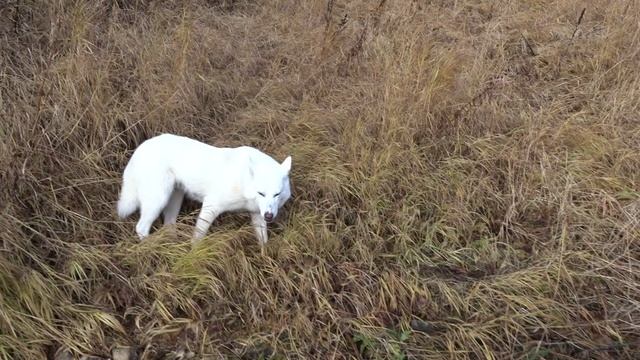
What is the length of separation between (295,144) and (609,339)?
2063 millimetres

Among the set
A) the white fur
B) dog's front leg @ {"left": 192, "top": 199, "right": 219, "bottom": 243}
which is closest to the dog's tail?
the white fur

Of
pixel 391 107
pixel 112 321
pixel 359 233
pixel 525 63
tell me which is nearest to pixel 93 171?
pixel 112 321

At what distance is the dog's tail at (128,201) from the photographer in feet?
9.69

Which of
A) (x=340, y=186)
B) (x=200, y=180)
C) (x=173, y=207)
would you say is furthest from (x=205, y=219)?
(x=340, y=186)

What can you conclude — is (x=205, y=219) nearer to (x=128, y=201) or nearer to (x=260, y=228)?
(x=260, y=228)

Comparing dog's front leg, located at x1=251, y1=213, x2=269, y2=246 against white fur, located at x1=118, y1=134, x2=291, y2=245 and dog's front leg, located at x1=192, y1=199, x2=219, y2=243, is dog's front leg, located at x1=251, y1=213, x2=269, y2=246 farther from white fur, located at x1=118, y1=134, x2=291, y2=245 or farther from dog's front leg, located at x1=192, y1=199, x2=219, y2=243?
dog's front leg, located at x1=192, y1=199, x2=219, y2=243

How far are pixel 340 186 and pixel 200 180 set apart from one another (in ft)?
2.64

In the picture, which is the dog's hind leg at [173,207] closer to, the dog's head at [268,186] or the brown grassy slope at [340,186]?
the brown grassy slope at [340,186]

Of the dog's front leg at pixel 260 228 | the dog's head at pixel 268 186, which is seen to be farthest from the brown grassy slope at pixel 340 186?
the dog's head at pixel 268 186

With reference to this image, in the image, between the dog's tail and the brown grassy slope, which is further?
the dog's tail

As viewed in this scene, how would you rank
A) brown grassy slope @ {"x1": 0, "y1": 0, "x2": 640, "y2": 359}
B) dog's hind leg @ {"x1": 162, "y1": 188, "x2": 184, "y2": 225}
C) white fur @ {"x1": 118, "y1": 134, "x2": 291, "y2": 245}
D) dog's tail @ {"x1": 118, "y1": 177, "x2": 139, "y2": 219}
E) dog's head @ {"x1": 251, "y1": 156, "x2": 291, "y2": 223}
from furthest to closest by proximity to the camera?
1. dog's hind leg @ {"x1": 162, "y1": 188, "x2": 184, "y2": 225}
2. dog's tail @ {"x1": 118, "y1": 177, "x2": 139, "y2": 219}
3. white fur @ {"x1": 118, "y1": 134, "x2": 291, "y2": 245}
4. dog's head @ {"x1": 251, "y1": 156, "x2": 291, "y2": 223}
5. brown grassy slope @ {"x1": 0, "y1": 0, "x2": 640, "y2": 359}

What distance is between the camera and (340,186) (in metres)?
3.21

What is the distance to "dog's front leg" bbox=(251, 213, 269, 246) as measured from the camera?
2.88 meters

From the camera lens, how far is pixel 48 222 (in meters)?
2.79
